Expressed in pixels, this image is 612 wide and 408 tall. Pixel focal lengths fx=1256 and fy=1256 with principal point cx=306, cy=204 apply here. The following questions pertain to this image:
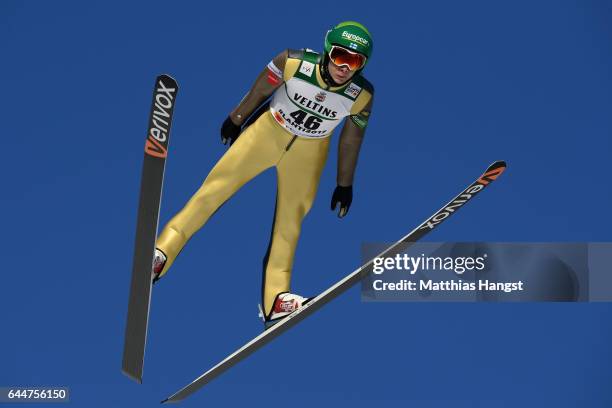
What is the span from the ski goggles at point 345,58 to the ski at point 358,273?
2.74 feet

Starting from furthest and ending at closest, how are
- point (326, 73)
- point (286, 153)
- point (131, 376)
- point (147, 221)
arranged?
point (286, 153) → point (131, 376) → point (326, 73) → point (147, 221)

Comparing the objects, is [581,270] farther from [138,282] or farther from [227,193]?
[138,282]

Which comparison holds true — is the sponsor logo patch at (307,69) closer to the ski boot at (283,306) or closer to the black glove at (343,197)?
the black glove at (343,197)

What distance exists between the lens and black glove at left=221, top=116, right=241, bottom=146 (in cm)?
623

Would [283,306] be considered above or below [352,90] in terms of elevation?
below

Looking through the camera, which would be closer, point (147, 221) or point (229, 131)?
point (147, 221)

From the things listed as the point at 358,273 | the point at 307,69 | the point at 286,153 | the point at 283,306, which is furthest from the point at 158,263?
the point at 307,69

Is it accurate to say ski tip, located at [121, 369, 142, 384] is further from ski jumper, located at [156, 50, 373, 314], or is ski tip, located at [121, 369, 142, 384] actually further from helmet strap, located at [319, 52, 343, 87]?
helmet strap, located at [319, 52, 343, 87]

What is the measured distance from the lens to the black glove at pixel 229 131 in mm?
6234

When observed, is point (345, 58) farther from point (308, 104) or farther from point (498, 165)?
point (498, 165)

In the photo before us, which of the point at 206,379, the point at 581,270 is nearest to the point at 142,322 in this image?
the point at 206,379

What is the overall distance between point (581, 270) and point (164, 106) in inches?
123

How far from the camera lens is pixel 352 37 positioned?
584cm

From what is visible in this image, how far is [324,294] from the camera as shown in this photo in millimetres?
6152
